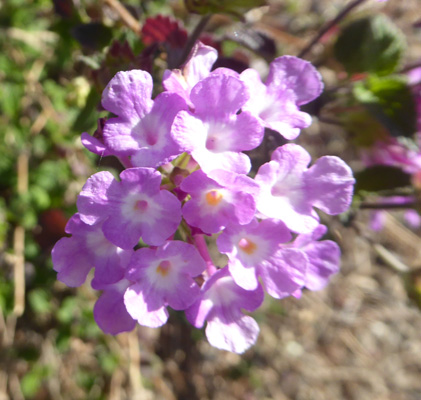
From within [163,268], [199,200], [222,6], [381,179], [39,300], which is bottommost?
[39,300]

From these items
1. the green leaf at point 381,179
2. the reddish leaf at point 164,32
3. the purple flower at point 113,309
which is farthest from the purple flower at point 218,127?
the green leaf at point 381,179

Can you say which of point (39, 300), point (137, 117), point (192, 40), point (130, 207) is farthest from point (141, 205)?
point (39, 300)

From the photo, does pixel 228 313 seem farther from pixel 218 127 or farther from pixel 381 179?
pixel 381 179

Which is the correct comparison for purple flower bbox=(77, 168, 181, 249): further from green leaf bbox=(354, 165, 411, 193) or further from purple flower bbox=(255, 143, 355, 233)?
green leaf bbox=(354, 165, 411, 193)

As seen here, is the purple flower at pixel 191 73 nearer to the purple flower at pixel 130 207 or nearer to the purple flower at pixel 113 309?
the purple flower at pixel 130 207

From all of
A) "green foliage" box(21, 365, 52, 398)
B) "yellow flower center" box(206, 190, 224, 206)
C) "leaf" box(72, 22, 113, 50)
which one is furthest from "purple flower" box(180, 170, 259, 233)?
"green foliage" box(21, 365, 52, 398)

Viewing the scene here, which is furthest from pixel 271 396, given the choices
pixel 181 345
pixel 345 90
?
pixel 345 90
